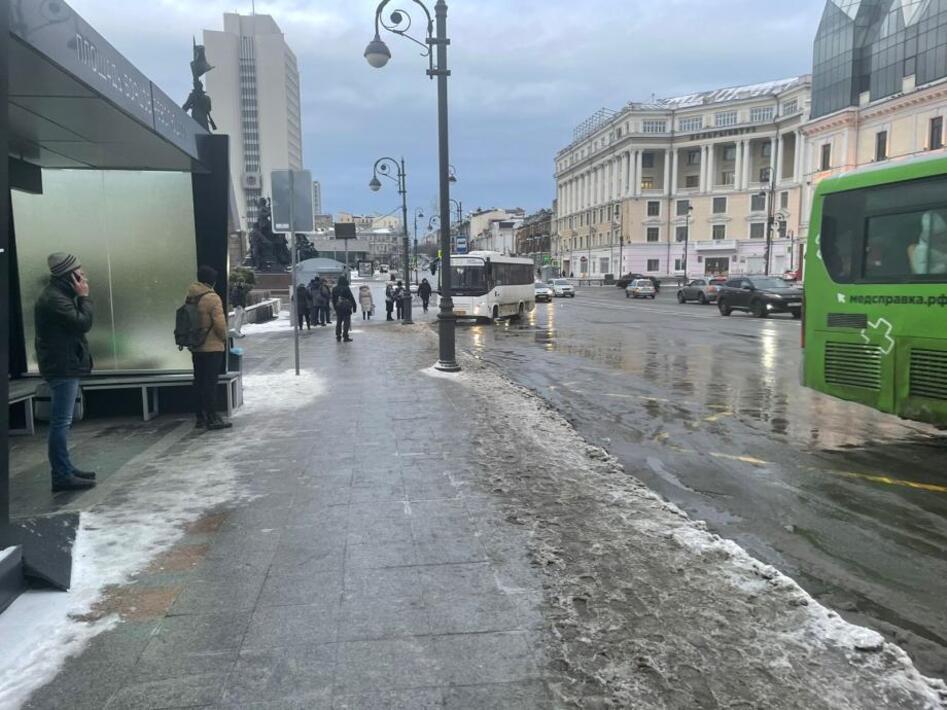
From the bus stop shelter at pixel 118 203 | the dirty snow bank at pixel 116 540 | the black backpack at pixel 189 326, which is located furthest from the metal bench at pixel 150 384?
the black backpack at pixel 189 326

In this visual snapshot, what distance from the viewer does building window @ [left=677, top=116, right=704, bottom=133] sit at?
335ft

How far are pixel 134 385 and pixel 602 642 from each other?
6776mm

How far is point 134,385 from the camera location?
8055mm

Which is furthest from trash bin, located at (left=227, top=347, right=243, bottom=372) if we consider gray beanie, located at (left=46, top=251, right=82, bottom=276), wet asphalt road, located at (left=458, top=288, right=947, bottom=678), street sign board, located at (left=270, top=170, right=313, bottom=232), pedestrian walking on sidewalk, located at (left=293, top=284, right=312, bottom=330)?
pedestrian walking on sidewalk, located at (left=293, top=284, right=312, bottom=330)

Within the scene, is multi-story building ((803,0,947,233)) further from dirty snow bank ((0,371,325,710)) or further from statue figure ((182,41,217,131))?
dirty snow bank ((0,371,325,710))

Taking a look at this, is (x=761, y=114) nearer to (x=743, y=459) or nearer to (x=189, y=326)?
(x=743, y=459)

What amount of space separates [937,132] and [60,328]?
216 ft

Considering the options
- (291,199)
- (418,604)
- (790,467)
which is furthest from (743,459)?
(291,199)

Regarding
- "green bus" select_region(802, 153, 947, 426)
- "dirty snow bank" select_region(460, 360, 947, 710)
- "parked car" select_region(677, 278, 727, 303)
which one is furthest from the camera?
"parked car" select_region(677, 278, 727, 303)

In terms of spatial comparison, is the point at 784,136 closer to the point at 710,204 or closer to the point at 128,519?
the point at 710,204

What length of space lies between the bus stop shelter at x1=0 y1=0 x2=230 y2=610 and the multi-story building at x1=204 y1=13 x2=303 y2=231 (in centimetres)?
12867

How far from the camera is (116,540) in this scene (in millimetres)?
4461

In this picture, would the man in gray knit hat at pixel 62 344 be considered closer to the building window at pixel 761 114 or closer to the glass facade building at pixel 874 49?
the glass facade building at pixel 874 49

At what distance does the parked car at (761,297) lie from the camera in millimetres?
27734
